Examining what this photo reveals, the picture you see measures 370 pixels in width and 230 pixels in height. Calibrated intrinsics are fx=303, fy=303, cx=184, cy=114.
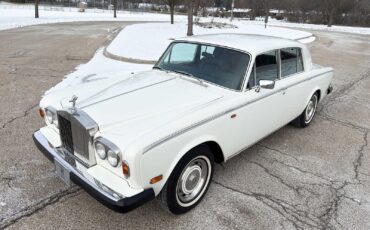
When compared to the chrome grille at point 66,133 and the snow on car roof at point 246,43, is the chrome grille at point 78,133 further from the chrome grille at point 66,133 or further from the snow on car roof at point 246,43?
the snow on car roof at point 246,43

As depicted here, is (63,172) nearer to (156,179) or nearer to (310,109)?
(156,179)

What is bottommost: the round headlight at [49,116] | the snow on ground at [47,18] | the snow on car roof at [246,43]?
the round headlight at [49,116]

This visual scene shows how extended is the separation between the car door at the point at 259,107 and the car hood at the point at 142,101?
39cm

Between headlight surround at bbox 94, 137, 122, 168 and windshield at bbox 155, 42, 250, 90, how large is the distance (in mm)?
1568

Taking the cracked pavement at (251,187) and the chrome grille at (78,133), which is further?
the cracked pavement at (251,187)

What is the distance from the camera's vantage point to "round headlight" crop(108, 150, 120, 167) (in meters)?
2.48

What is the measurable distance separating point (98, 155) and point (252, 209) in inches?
65.5

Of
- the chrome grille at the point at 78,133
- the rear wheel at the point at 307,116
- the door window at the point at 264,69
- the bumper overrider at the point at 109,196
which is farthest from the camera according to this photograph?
the rear wheel at the point at 307,116

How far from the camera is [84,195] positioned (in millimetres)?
3225

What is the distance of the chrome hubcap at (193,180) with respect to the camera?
2.95m

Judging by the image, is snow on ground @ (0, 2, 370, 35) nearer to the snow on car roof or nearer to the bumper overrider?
the snow on car roof

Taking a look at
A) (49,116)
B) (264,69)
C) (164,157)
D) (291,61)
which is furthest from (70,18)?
(164,157)

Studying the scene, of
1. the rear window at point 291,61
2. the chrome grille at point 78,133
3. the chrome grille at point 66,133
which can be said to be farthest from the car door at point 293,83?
the chrome grille at point 66,133

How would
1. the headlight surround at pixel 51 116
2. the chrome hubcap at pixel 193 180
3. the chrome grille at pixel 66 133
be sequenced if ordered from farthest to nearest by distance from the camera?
the headlight surround at pixel 51 116
the chrome hubcap at pixel 193 180
the chrome grille at pixel 66 133
